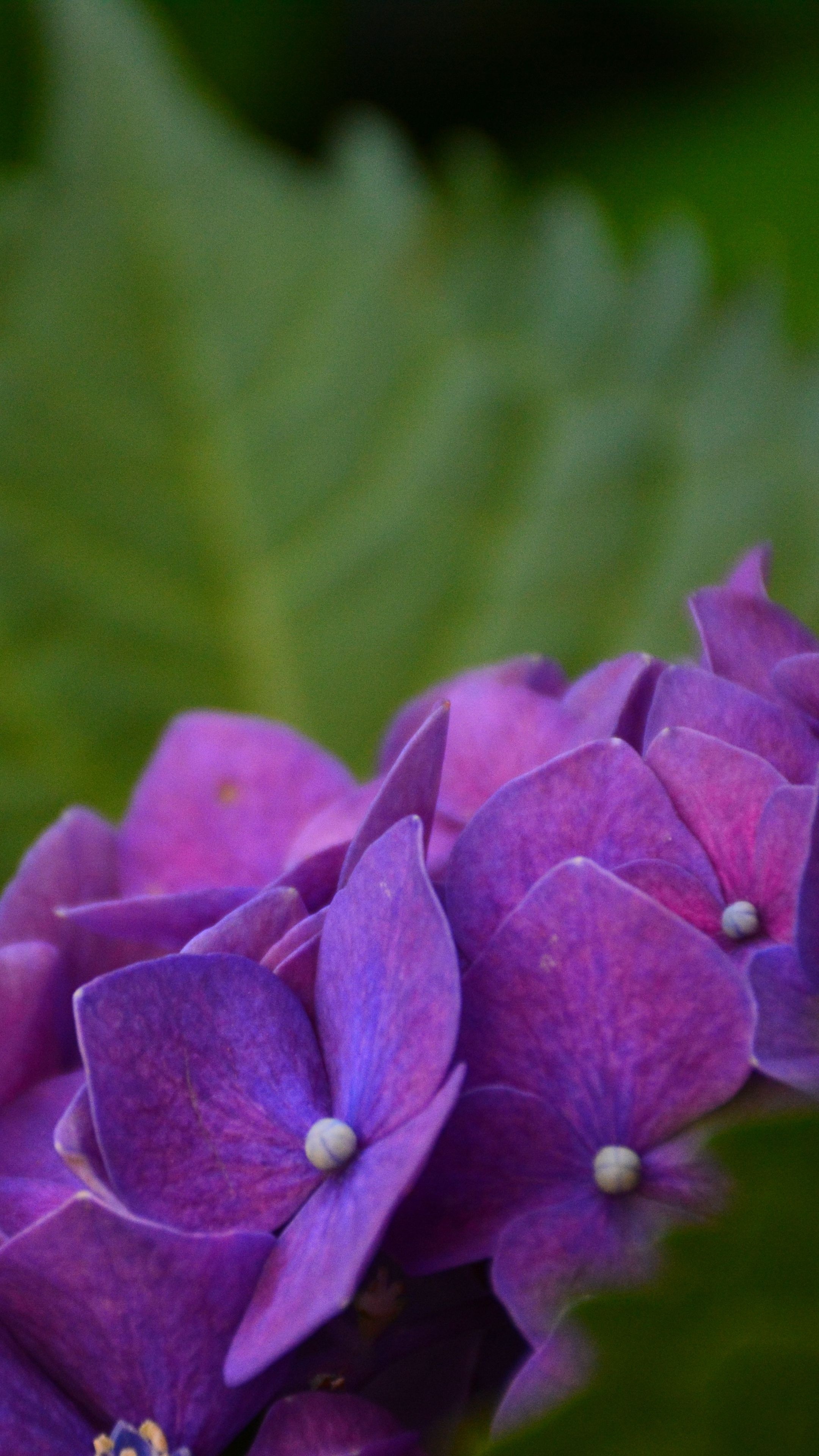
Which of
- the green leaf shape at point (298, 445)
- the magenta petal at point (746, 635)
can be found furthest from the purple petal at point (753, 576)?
the green leaf shape at point (298, 445)

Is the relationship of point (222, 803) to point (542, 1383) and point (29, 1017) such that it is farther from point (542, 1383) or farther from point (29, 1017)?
point (542, 1383)

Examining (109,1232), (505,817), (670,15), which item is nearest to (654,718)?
(505,817)

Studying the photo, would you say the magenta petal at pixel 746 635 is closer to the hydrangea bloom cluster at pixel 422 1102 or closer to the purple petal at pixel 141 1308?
the hydrangea bloom cluster at pixel 422 1102

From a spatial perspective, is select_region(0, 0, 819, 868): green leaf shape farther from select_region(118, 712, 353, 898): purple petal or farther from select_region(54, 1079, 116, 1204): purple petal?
select_region(54, 1079, 116, 1204): purple petal

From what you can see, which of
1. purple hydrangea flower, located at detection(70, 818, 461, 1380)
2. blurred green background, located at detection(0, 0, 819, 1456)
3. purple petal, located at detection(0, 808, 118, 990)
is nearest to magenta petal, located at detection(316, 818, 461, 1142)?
purple hydrangea flower, located at detection(70, 818, 461, 1380)

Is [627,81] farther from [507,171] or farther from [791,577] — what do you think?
[791,577]

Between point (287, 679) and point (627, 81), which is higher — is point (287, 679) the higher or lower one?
the lower one

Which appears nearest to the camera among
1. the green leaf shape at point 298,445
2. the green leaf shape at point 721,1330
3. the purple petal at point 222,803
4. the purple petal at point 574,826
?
the green leaf shape at point 721,1330

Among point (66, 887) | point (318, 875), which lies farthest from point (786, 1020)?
point (66, 887)
